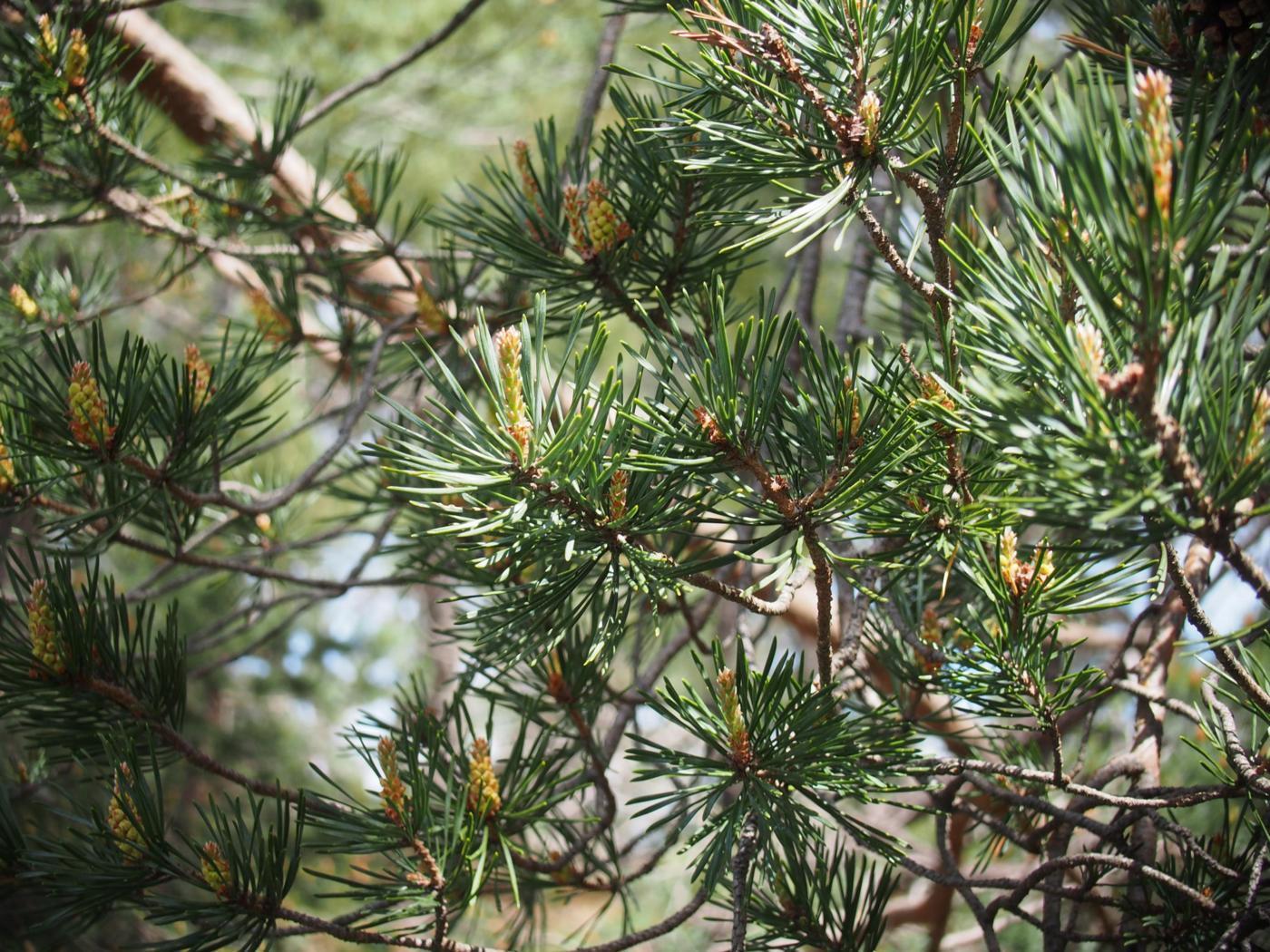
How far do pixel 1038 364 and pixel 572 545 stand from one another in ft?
0.74

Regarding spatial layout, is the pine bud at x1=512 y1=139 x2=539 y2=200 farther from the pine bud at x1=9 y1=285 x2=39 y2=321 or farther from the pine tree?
the pine bud at x1=9 y1=285 x2=39 y2=321

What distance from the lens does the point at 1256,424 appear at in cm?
40

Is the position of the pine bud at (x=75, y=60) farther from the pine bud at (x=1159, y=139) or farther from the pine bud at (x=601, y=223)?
the pine bud at (x=1159, y=139)

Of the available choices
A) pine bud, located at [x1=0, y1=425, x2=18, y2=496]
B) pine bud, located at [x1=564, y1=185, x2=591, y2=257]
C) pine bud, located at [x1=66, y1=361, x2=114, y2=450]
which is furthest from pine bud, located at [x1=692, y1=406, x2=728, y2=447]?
pine bud, located at [x1=0, y1=425, x2=18, y2=496]

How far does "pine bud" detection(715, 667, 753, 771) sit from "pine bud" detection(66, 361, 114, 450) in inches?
16.3

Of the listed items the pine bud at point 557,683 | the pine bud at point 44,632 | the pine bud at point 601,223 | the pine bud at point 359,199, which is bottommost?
the pine bud at point 557,683

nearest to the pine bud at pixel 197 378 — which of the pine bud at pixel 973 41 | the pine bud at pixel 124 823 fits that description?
the pine bud at pixel 124 823

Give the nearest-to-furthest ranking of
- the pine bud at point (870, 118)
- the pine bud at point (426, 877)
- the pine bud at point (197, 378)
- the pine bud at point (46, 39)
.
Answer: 1. the pine bud at point (870, 118)
2. the pine bud at point (426, 877)
3. the pine bud at point (197, 378)
4. the pine bud at point (46, 39)

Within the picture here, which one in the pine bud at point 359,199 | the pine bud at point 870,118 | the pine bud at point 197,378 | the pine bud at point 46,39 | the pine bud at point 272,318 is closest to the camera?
the pine bud at point 870,118

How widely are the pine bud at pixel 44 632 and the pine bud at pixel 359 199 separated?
456mm

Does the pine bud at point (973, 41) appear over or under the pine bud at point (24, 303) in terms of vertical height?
under

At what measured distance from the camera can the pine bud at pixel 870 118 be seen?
465mm

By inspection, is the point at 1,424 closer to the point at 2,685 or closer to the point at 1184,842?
the point at 2,685

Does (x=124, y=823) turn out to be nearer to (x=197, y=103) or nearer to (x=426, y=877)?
(x=426, y=877)
